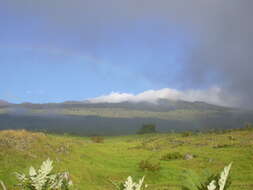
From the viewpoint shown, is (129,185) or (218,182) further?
(129,185)

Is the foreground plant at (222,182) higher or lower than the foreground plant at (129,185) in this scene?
higher

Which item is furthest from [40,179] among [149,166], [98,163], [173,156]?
[173,156]

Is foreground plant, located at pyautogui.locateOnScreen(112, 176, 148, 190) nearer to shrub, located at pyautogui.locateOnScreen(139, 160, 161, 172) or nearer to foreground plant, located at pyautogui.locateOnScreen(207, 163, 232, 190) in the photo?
foreground plant, located at pyautogui.locateOnScreen(207, 163, 232, 190)

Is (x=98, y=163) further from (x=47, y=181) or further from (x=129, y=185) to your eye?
(x=129, y=185)

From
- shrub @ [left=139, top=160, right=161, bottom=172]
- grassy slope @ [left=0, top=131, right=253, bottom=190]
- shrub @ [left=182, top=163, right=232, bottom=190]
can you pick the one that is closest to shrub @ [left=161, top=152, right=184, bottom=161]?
grassy slope @ [left=0, top=131, right=253, bottom=190]

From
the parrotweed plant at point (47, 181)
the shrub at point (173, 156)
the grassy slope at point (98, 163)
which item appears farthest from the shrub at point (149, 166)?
the parrotweed plant at point (47, 181)

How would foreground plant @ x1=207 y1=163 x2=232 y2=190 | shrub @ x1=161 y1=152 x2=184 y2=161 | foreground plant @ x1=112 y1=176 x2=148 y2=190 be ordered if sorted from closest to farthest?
1. foreground plant @ x1=207 y1=163 x2=232 y2=190
2. foreground plant @ x1=112 y1=176 x2=148 y2=190
3. shrub @ x1=161 y1=152 x2=184 y2=161

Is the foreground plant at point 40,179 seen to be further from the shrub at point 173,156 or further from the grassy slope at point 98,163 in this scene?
the shrub at point 173,156

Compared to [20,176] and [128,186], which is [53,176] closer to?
[20,176]

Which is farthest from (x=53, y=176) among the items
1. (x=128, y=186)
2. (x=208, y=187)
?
(x=208, y=187)

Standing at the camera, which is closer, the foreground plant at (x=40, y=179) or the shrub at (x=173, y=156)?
the foreground plant at (x=40, y=179)

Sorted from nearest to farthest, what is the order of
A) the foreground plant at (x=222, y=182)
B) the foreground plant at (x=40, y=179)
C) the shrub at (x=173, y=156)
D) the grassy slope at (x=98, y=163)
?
the foreground plant at (x=222, y=182)
the foreground plant at (x=40, y=179)
the grassy slope at (x=98, y=163)
the shrub at (x=173, y=156)

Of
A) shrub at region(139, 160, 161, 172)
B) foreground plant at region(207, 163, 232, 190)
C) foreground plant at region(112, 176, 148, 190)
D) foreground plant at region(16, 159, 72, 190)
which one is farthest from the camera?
shrub at region(139, 160, 161, 172)

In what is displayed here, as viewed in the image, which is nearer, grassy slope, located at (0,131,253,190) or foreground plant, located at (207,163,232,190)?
foreground plant, located at (207,163,232,190)
